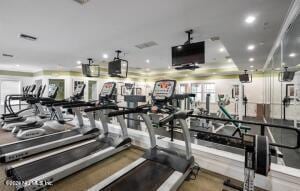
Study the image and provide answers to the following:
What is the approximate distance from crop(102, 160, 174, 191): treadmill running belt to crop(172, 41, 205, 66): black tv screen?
2.71 metres

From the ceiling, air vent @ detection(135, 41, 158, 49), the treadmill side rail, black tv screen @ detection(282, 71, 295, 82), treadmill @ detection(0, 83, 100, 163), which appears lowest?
the treadmill side rail

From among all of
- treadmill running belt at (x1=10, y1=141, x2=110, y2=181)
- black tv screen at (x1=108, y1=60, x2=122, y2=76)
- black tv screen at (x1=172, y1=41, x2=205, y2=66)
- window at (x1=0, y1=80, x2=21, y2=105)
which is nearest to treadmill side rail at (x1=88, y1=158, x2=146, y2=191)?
treadmill running belt at (x1=10, y1=141, x2=110, y2=181)

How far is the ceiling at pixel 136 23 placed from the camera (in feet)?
8.58

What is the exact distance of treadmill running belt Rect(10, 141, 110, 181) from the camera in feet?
6.13

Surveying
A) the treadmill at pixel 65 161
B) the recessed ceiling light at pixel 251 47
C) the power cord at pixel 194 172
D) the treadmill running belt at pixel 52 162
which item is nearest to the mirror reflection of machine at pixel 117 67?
the treadmill at pixel 65 161

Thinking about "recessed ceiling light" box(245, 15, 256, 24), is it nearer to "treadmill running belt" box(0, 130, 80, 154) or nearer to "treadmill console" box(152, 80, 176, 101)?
"treadmill console" box(152, 80, 176, 101)

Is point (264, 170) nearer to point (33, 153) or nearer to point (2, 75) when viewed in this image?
point (33, 153)

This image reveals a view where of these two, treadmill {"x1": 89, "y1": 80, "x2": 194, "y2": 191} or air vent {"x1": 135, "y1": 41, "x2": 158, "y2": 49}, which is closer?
treadmill {"x1": 89, "y1": 80, "x2": 194, "y2": 191}

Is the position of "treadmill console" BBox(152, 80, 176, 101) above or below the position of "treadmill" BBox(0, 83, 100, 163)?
above

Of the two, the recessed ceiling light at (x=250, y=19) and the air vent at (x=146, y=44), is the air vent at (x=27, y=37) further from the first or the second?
the recessed ceiling light at (x=250, y=19)

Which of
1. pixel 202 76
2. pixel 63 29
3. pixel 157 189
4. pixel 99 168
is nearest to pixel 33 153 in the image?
pixel 99 168

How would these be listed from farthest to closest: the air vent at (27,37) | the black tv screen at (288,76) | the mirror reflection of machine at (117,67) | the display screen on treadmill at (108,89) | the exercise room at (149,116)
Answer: the mirror reflection of machine at (117,67) < the air vent at (27,37) < the display screen on treadmill at (108,89) < the black tv screen at (288,76) < the exercise room at (149,116)

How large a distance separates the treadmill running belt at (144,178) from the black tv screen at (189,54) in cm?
271

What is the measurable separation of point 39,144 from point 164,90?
2527 mm
